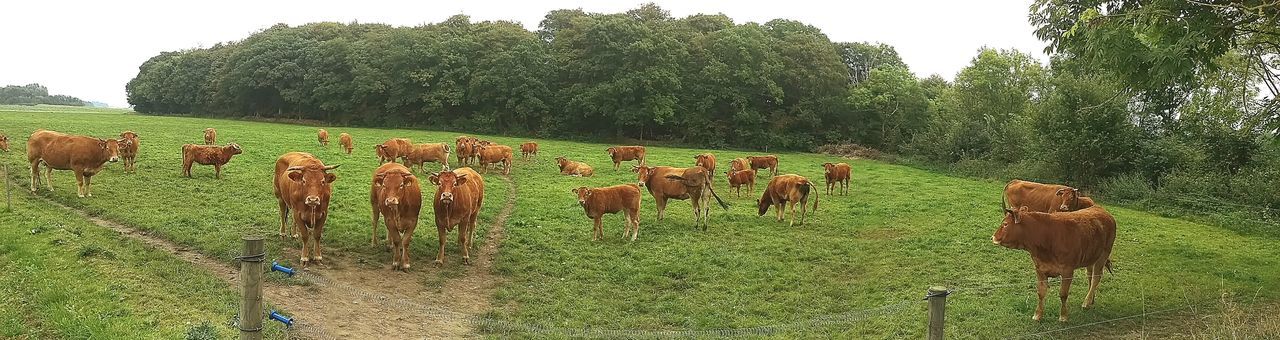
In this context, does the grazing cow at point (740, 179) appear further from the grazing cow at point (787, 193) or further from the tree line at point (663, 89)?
the tree line at point (663, 89)

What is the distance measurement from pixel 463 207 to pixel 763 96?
46.4m

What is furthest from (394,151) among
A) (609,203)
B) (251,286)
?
(251,286)

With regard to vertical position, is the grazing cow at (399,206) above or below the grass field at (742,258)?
above

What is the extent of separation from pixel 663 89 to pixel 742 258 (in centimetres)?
4115

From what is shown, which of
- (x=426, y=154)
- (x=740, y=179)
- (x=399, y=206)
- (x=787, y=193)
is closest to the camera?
(x=399, y=206)

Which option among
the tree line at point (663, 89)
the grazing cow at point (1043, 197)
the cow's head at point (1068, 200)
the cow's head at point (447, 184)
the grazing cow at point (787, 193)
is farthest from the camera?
the tree line at point (663, 89)

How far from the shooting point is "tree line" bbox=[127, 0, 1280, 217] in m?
33.9

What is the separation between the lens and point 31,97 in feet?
402

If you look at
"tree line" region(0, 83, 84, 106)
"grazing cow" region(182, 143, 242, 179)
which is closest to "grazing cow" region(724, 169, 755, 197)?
"grazing cow" region(182, 143, 242, 179)

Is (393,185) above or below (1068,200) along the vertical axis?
below

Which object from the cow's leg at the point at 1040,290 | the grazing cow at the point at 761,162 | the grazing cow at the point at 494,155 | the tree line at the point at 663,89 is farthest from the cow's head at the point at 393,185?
the tree line at the point at 663,89

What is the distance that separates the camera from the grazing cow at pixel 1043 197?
487 inches

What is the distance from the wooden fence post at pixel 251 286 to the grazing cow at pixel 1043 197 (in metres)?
12.2

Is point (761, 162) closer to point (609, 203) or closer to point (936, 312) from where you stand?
point (609, 203)
